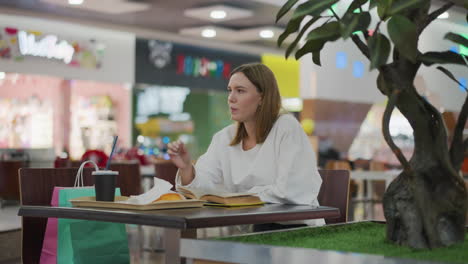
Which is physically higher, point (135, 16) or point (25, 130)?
point (135, 16)

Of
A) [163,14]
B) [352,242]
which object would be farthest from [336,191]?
[163,14]

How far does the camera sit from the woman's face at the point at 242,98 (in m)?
2.53

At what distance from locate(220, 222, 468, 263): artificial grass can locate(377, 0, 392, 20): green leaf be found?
1.52ft

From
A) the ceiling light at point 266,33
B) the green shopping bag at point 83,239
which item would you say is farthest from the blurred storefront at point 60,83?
the green shopping bag at point 83,239

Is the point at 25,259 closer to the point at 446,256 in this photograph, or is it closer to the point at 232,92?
the point at 232,92

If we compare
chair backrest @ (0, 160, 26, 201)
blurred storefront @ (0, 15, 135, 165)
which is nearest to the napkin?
chair backrest @ (0, 160, 26, 201)

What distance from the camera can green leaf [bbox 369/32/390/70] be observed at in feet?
4.41

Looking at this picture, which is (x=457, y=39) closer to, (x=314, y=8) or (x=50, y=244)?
(x=314, y=8)

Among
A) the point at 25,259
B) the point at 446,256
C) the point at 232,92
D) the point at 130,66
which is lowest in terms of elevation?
the point at 25,259

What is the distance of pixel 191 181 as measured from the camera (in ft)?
8.23

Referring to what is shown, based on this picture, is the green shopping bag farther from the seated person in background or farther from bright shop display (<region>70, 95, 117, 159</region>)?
bright shop display (<region>70, 95, 117, 159</region>)

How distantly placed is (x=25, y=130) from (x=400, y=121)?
574 centimetres

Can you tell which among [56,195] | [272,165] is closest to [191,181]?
[272,165]

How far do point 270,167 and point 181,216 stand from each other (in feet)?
2.94
